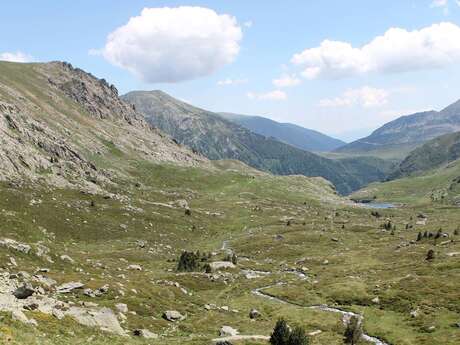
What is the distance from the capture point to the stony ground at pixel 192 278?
45.1 meters

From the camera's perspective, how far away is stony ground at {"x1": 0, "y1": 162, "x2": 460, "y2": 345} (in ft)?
148

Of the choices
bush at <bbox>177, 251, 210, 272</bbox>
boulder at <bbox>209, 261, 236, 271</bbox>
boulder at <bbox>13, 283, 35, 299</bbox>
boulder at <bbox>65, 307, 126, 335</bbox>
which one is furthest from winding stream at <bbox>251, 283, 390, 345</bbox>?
boulder at <bbox>13, 283, 35, 299</bbox>

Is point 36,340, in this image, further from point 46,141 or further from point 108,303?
point 46,141

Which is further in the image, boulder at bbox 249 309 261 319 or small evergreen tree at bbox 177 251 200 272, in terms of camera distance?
small evergreen tree at bbox 177 251 200 272

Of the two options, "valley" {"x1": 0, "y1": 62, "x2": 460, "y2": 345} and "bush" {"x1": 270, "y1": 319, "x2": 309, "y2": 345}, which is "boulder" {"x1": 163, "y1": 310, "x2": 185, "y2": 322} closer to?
"valley" {"x1": 0, "y1": 62, "x2": 460, "y2": 345}

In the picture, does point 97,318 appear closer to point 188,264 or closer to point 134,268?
point 134,268

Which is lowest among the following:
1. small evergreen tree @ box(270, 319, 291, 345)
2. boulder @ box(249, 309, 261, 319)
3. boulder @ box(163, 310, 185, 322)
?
boulder @ box(249, 309, 261, 319)

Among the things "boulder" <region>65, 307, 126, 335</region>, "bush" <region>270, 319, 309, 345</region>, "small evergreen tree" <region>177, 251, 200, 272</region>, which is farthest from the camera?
"small evergreen tree" <region>177, 251, 200, 272</region>

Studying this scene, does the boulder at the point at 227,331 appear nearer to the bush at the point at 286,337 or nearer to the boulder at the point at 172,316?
the boulder at the point at 172,316

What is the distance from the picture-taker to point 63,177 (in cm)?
14838

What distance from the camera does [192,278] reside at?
86.5 metres

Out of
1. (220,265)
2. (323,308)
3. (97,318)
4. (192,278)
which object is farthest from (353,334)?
(220,265)

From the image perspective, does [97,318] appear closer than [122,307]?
Yes

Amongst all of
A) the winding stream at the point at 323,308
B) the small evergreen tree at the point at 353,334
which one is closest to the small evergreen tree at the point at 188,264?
the winding stream at the point at 323,308
